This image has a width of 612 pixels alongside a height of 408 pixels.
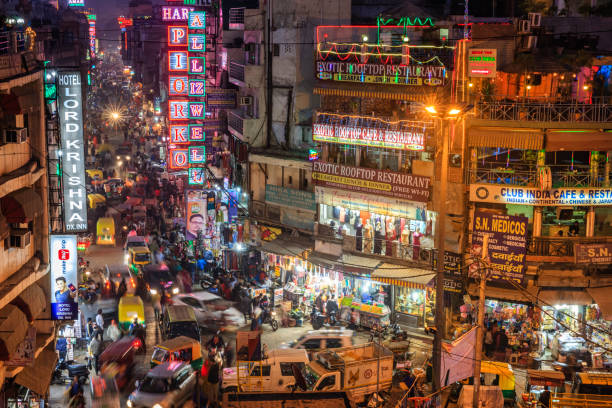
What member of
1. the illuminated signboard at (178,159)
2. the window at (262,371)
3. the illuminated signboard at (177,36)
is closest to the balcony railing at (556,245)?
the window at (262,371)

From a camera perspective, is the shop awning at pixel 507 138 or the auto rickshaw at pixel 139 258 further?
the auto rickshaw at pixel 139 258

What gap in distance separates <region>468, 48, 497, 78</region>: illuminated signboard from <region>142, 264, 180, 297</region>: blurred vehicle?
51.7ft

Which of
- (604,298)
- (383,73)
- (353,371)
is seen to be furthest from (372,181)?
(604,298)

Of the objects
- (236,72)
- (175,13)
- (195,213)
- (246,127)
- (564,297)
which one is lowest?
(564,297)

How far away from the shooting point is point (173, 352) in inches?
994

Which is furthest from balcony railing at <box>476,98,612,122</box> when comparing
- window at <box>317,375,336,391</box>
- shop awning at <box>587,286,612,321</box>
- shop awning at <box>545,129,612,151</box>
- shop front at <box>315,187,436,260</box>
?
window at <box>317,375,336,391</box>

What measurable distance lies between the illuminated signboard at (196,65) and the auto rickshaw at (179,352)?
1717 centimetres

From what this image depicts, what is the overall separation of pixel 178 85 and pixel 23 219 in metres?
21.5

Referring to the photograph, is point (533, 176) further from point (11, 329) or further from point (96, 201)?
point (96, 201)

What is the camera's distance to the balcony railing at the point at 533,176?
90.4 ft

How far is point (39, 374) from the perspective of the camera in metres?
21.0

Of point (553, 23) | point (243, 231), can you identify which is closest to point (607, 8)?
point (553, 23)

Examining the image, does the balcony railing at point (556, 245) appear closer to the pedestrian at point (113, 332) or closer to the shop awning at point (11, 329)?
the pedestrian at point (113, 332)

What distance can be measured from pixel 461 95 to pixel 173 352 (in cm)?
1389
